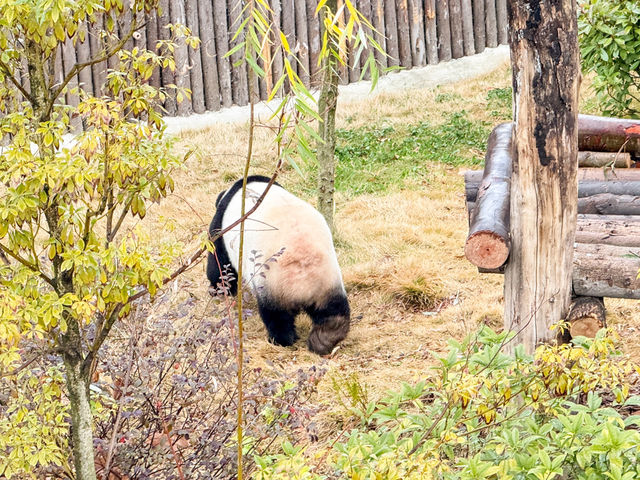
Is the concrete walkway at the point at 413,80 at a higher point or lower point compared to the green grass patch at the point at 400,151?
higher

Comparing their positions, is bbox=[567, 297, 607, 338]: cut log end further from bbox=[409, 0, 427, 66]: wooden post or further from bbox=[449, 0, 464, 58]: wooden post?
bbox=[449, 0, 464, 58]: wooden post

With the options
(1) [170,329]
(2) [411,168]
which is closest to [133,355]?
(1) [170,329]

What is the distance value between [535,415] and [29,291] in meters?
1.73

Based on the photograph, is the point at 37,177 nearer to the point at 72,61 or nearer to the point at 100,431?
the point at 100,431

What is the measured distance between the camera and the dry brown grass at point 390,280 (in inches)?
196

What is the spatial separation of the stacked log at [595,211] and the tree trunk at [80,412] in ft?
5.12

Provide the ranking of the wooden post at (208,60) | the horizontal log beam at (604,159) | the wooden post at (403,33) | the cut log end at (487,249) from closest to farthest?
the cut log end at (487,249) < the horizontal log beam at (604,159) < the wooden post at (208,60) < the wooden post at (403,33)

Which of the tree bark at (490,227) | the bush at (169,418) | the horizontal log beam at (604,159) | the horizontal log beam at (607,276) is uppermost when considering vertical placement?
the tree bark at (490,227)

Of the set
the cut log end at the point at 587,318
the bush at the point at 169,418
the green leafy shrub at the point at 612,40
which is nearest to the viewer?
the bush at the point at 169,418

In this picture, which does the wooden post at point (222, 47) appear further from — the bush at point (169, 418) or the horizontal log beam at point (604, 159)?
the bush at point (169, 418)

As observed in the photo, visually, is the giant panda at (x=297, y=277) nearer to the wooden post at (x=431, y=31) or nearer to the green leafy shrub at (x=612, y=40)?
the green leafy shrub at (x=612, y=40)

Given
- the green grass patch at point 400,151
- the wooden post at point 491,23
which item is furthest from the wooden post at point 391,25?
the wooden post at point 491,23

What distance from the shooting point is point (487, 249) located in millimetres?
3236

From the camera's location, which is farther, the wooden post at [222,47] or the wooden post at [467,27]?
the wooden post at [467,27]
